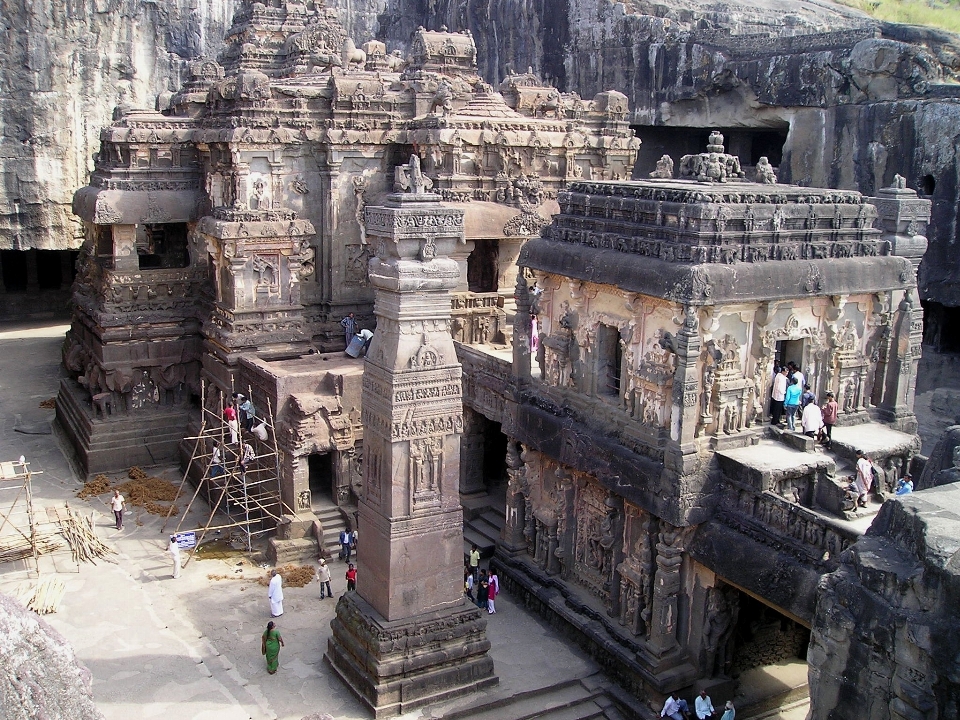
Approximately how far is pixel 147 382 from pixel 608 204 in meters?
12.8

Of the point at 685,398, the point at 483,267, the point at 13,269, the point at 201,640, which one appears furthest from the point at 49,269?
the point at 685,398

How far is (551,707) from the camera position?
14000 millimetres

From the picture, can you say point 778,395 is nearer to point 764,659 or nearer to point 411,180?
point 764,659

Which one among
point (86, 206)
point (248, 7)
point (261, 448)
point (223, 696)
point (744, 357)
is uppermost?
point (248, 7)

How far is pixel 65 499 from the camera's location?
67.8 feet

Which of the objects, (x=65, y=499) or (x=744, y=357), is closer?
(x=744, y=357)

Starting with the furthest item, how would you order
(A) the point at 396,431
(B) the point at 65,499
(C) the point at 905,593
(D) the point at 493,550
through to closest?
(B) the point at 65,499 → (D) the point at 493,550 → (A) the point at 396,431 → (C) the point at 905,593

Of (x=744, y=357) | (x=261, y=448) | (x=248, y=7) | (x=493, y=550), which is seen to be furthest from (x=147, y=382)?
(x=744, y=357)

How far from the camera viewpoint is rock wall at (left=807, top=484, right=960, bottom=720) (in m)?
8.36

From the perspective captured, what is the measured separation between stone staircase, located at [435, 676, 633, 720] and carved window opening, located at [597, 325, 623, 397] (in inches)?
178

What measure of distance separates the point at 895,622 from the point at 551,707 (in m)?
6.55

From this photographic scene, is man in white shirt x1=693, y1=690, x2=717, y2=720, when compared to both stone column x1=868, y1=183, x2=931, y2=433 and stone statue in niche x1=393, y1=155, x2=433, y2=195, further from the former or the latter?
stone statue in niche x1=393, y1=155, x2=433, y2=195

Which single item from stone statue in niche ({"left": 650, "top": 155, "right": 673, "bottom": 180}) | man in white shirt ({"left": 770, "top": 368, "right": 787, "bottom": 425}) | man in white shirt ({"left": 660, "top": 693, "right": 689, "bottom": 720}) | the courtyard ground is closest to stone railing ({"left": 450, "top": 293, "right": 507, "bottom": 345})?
stone statue in niche ({"left": 650, "top": 155, "right": 673, "bottom": 180})

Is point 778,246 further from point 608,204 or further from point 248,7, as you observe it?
point 248,7
